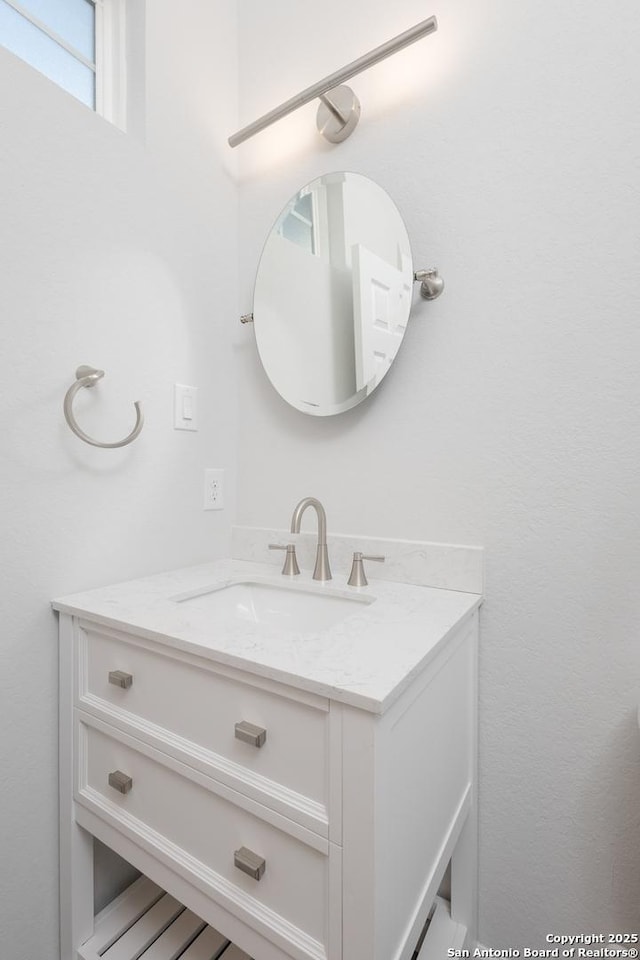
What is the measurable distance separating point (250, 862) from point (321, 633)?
339 millimetres

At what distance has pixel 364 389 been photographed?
1.14 m

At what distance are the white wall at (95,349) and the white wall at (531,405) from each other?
47 cm

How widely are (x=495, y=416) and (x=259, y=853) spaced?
895 mm

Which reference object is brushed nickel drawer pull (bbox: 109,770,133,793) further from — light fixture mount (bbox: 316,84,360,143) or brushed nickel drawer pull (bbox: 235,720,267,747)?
light fixture mount (bbox: 316,84,360,143)

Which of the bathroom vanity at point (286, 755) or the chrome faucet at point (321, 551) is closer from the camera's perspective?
the bathroom vanity at point (286, 755)

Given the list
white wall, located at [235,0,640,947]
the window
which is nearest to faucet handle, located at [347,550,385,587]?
white wall, located at [235,0,640,947]

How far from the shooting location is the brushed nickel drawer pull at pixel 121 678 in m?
0.86

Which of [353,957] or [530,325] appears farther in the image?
[530,325]

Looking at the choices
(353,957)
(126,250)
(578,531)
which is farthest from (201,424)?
(353,957)

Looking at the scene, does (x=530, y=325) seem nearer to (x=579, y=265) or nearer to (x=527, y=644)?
(x=579, y=265)

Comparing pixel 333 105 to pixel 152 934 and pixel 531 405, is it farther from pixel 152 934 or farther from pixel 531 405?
pixel 152 934

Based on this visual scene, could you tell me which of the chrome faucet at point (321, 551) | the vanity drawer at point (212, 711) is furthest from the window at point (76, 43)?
the vanity drawer at point (212, 711)

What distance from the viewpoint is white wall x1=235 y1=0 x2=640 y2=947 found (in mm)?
877

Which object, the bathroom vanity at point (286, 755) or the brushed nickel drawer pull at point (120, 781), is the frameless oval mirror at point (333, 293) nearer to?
the bathroom vanity at point (286, 755)
